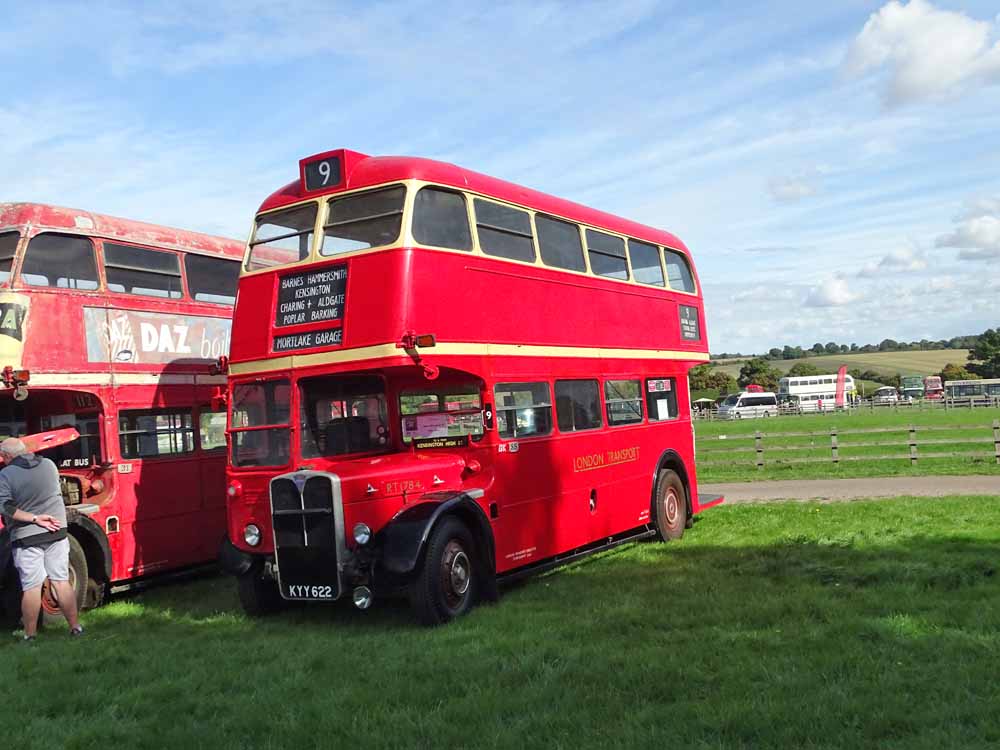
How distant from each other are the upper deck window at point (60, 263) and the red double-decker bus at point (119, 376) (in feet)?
0.05

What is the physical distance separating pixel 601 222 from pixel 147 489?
624cm

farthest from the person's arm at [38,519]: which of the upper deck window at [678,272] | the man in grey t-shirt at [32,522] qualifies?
the upper deck window at [678,272]

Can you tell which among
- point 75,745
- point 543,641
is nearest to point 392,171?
point 543,641

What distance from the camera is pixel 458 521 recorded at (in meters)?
8.70

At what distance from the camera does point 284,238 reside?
9.53 metres

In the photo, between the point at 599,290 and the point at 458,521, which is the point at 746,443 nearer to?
the point at 599,290

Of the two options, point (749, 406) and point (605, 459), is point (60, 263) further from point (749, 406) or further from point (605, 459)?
point (749, 406)

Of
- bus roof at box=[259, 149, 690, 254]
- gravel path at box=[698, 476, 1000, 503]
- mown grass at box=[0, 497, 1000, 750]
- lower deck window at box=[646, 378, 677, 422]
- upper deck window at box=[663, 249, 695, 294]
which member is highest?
bus roof at box=[259, 149, 690, 254]

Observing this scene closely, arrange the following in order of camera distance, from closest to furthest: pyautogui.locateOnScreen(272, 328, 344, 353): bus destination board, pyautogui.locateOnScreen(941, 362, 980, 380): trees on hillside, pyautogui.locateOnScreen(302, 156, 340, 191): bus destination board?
pyautogui.locateOnScreen(272, 328, 344, 353): bus destination board, pyautogui.locateOnScreen(302, 156, 340, 191): bus destination board, pyautogui.locateOnScreen(941, 362, 980, 380): trees on hillside

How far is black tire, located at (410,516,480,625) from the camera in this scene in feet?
26.7

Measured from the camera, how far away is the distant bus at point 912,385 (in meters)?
94.9

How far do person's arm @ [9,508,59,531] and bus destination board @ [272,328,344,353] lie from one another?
2432 millimetres

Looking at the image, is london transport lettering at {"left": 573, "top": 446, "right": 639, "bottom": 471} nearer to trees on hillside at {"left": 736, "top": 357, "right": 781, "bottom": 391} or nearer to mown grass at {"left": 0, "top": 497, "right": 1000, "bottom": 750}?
mown grass at {"left": 0, "top": 497, "right": 1000, "bottom": 750}

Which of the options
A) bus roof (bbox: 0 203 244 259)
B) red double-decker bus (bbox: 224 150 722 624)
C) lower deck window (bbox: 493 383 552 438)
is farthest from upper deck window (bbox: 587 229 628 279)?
bus roof (bbox: 0 203 244 259)
